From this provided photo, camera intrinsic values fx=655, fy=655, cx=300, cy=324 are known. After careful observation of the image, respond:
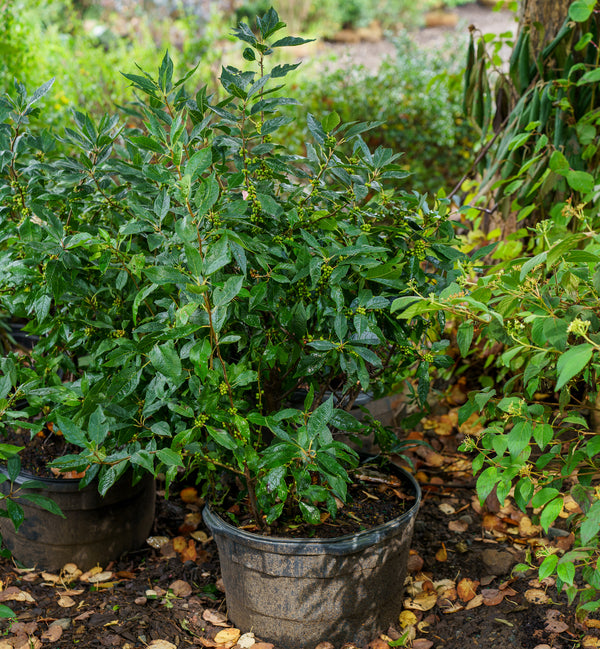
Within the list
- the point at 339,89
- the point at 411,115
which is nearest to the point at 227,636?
the point at 411,115

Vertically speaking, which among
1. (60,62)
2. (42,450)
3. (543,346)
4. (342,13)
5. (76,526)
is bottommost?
(76,526)

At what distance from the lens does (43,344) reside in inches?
79.5

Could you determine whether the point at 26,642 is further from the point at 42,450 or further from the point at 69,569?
the point at 42,450

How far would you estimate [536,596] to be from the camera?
1.97 meters

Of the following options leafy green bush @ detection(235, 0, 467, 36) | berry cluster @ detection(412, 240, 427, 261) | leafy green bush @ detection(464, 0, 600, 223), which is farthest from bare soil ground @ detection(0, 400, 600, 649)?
leafy green bush @ detection(235, 0, 467, 36)

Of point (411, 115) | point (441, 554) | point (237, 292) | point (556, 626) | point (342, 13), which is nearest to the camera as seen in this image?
point (237, 292)

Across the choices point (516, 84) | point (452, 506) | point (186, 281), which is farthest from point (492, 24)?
point (186, 281)

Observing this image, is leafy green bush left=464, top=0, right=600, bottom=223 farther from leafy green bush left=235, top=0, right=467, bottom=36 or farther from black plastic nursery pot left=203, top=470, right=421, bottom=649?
leafy green bush left=235, top=0, right=467, bottom=36

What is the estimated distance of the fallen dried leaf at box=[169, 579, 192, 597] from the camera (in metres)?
2.13

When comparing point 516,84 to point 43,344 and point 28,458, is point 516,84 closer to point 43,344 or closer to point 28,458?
point 43,344

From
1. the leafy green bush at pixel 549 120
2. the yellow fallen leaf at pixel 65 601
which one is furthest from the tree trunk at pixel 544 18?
the yellow fallen leaf at pixel 65 601

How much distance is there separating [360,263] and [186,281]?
43cm

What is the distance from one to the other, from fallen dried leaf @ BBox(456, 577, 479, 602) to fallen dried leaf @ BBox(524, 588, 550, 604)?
163mm

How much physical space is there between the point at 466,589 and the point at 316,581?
23.5 inches
